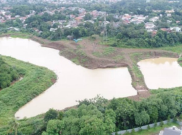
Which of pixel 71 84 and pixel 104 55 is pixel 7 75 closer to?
pixel 71 84

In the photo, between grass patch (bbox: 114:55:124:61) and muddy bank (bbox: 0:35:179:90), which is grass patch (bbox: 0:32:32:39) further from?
grass patch (bbox: 114:55:124:61)

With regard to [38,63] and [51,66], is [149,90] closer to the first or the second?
[51,66]

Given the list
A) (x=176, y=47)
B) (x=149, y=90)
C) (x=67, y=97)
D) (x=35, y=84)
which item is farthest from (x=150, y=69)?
(x=35, y=84)

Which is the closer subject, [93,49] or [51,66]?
[51,66]

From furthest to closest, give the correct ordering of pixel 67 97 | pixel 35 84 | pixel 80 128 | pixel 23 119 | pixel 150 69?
pixel 150 69 < pixel 35 84 < pixel 67 97 < pixel 23 119 < pixel 80 128

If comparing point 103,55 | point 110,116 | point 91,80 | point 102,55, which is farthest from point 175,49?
point 110,116

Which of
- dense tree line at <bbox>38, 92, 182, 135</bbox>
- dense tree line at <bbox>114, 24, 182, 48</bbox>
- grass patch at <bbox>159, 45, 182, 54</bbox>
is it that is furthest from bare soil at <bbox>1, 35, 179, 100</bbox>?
dense tree line at <bbox>38, 92, 182, 135</bbox>
